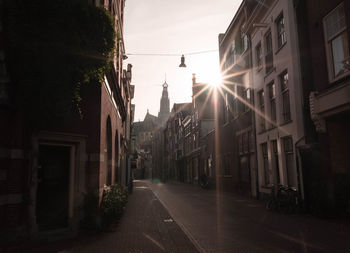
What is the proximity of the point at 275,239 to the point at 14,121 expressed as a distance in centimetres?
684

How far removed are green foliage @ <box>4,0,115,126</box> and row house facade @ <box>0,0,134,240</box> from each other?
0.38 metres

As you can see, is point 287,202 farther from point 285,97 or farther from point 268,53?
point 268,53

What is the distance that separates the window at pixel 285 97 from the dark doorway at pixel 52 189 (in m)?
9.86

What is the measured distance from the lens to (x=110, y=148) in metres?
13.4

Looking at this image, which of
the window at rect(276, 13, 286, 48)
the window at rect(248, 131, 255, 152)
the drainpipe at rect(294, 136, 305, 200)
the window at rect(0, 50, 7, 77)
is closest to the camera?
the window at rect(0, 50, 7, 77)

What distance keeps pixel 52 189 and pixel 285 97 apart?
35.0ft

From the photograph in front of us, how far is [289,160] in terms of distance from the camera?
A: 1355 cm

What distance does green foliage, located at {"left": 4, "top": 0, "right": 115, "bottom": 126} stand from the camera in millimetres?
6449

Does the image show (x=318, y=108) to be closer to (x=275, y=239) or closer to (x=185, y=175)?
(x=275, y=239)

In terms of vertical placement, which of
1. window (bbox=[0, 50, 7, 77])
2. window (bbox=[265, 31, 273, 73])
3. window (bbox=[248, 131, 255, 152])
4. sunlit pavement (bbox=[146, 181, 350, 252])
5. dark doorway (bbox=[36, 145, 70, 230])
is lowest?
sunlit pavement (bbox=[146, 181, 350, 252])

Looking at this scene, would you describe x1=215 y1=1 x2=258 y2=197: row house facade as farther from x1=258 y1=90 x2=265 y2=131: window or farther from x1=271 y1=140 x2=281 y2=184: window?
x1=271 y1=140 x2=281 y2=184: window

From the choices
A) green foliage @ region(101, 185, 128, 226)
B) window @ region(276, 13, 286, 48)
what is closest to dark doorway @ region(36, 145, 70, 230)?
green foliage @ region(101, 185, 128, 226)

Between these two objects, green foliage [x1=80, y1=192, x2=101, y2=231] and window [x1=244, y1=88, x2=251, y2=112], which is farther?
window [x1=244, y1=88, x2=251, y2=112]

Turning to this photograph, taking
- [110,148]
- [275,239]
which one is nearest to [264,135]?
[110,148]
